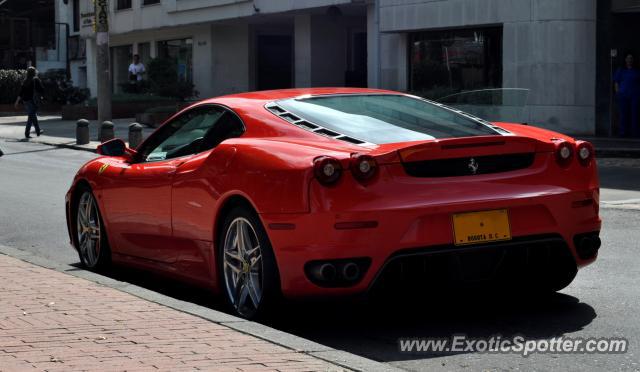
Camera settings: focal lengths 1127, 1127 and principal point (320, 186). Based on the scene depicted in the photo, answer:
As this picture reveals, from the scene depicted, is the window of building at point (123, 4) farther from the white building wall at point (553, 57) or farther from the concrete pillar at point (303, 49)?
the white building wall at point (553, 57)

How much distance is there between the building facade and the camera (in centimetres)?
2583

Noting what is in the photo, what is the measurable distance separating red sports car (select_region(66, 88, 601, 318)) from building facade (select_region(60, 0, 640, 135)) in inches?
464

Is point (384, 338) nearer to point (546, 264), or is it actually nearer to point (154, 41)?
point (546, 264)

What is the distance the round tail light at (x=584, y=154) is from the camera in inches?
261

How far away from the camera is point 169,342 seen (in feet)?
18.3

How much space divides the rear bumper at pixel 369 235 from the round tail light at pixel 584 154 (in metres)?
0.53

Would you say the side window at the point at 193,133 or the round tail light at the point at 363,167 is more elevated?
the side window at the point at 193,133

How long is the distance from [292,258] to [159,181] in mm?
1732

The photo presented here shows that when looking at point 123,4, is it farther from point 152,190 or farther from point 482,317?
point 482,317

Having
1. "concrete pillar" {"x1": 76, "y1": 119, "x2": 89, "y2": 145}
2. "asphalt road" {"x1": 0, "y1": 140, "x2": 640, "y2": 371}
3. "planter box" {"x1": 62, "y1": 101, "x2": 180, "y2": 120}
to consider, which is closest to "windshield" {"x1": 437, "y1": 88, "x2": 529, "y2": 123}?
"asphalt road" {"x1": 0, "y1": 140, "x2": 640, "y2": 371}

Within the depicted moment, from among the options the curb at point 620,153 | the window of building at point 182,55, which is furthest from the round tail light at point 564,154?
the window of building at point 182,55

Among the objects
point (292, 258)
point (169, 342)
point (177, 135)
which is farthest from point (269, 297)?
point (177, 135)

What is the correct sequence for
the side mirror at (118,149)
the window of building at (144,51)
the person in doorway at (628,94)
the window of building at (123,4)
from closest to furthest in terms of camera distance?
the side mirror at (118,149) → the person in doorway at (628,94) → the window of building at (123,4) → the window of building at (144,51)

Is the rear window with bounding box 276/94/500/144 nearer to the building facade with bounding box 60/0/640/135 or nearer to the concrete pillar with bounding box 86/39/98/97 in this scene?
the building facade with bounding box 60/0/640/135
